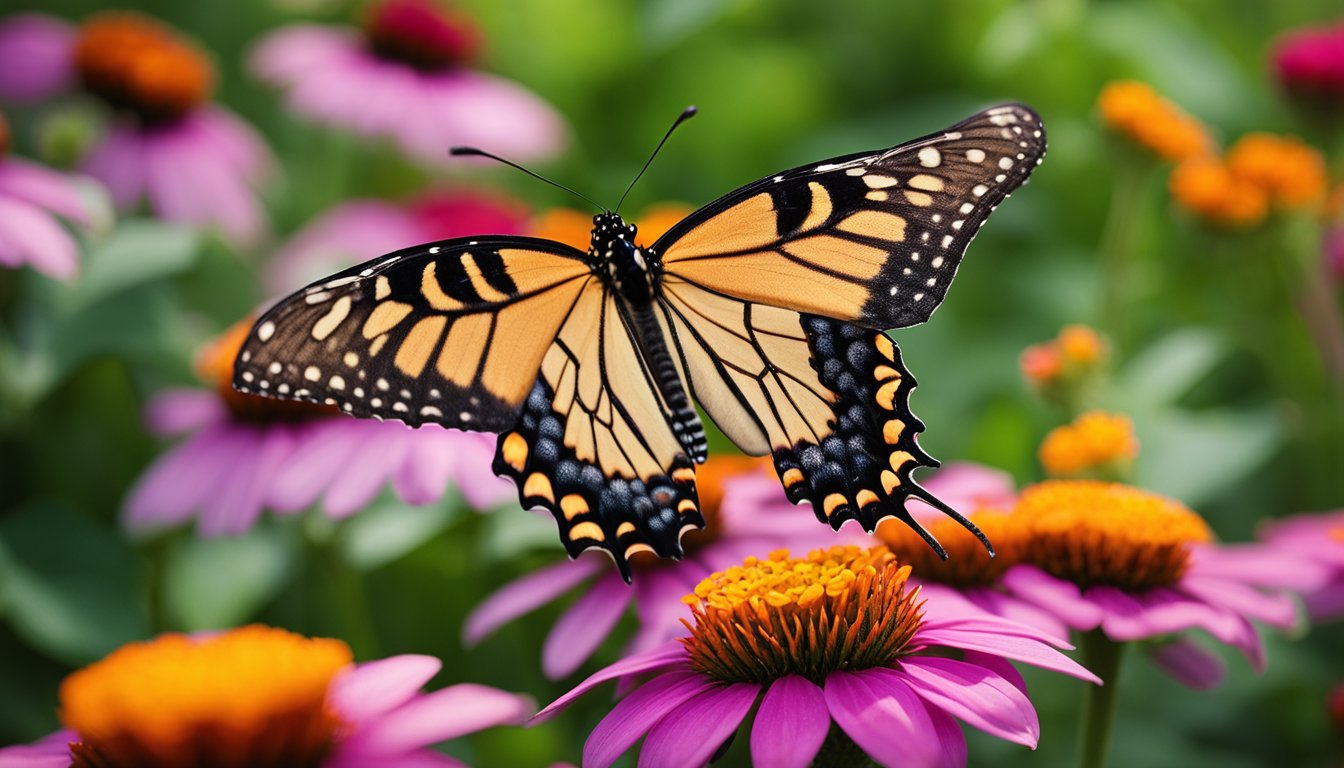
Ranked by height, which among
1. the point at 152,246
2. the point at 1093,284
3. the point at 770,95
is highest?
the point at 770,95

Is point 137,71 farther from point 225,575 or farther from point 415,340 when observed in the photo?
point 415,340

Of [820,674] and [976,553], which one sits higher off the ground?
[976,553]

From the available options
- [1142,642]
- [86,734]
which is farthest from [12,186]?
[1142,642]

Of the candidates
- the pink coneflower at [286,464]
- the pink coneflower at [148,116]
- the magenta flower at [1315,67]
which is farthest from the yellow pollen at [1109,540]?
the pink coneflower at [148,116]

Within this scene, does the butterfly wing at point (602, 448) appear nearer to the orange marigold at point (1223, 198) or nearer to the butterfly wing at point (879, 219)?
the butterfly wing at point (879, 219)

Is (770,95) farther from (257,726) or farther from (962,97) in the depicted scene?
(257,726)

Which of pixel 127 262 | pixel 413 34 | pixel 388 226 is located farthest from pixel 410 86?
pixel 127 262

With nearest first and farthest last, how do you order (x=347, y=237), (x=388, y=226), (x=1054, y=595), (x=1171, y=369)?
(x=1054, y=595) → (x=1171, y=369) → (x=347, y=237) → (x=388, y=226)
